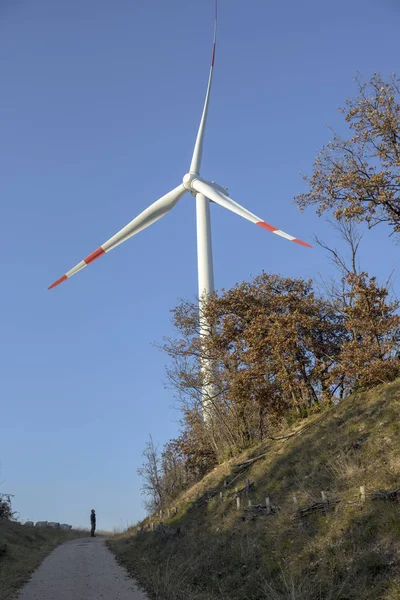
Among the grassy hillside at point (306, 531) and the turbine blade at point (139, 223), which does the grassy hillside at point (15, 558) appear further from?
the turbine blade at point (139, 223)

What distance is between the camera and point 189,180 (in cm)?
4141

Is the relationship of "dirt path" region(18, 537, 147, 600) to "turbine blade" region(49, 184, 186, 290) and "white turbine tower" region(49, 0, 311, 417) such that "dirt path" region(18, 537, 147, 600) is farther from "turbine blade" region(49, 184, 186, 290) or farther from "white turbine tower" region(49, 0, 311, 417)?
"turbine blade" region(49, 184, 186, 290)

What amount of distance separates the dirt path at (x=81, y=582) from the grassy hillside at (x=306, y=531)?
0.65 meters

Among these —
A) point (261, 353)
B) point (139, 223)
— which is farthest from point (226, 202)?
point (261, 353)

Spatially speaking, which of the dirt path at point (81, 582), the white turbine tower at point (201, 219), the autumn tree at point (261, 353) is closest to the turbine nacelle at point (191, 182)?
the white turbine tower at point (201, 219)

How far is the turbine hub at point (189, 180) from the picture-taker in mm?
41406

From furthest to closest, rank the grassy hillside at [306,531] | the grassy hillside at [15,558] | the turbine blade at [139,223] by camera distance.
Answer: the turbine blade at [139,223]
the grassy hillside at [15,558]
the grassy hillside at [306,531]

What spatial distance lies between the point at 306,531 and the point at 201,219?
94.2 feet

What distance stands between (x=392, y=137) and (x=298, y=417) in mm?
14153

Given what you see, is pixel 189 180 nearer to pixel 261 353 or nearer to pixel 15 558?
pixel 261 353

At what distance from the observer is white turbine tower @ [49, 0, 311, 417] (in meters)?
32.5

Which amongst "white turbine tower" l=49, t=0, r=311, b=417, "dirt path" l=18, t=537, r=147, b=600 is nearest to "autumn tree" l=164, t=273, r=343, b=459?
"white turbine tower" l=49, t=0, r=311, b=417

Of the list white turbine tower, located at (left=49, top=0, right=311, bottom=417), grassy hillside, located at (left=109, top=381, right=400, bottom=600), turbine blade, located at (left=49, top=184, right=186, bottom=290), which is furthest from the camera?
turbine blade, located at (left=49, top=184, right=186, bottom=290)

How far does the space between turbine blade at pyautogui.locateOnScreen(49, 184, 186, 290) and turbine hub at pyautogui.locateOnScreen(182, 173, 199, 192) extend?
0.35m
